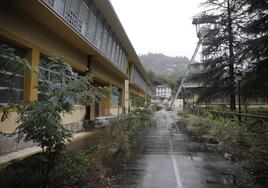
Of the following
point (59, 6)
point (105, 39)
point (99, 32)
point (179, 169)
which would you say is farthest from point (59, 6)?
point (105, 39)

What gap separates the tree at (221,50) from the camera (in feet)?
88.5

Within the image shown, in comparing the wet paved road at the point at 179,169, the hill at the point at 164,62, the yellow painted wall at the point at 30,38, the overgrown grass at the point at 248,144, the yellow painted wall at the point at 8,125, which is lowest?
the wet paved road at the point at 179,169

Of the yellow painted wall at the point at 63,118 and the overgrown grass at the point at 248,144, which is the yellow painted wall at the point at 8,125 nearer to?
the yellow painted wall at the point at 63,118

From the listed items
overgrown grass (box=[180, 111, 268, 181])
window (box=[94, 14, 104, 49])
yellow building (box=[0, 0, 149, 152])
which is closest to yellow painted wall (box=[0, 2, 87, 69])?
yellow building (box=[0, 0, 149, 152])

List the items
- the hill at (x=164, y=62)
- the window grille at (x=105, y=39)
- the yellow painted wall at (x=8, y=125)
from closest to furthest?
1. the yellow painted wall at (x=8, y=125)
2. the window grille at (x=105, y=39)
3. the hill at (x=164, y=62)

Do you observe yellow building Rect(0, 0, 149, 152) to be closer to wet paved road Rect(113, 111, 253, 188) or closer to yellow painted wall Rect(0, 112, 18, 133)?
yellow painted wall Rect(0, 112, 18, 133)

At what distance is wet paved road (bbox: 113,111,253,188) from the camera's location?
648 centimetres

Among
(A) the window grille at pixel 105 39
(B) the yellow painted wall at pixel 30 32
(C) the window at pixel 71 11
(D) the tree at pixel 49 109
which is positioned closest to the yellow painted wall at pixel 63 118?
(D) the tree at pixel 49 109

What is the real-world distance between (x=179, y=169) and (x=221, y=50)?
2241 cm

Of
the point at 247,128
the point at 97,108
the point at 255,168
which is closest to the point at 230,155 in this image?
the point at 255,168

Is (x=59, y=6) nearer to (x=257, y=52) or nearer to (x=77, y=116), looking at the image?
(x=77, y=116)

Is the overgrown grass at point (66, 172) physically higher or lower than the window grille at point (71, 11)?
lower

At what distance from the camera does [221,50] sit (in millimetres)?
28062

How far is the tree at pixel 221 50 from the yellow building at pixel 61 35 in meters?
9.87
